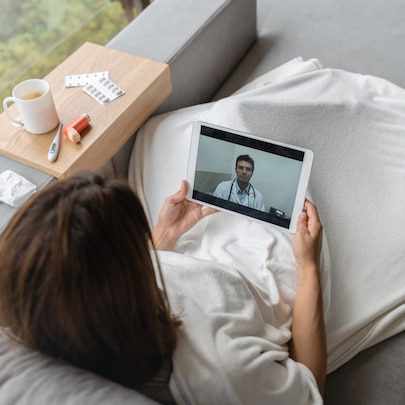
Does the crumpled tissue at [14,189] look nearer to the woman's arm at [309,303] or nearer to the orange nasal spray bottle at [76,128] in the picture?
the orange nasal spray bottle at [76,128]

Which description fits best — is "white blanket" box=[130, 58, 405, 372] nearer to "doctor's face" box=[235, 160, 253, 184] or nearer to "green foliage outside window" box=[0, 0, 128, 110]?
"doctor's face" box=[235, 160, 253, 184]

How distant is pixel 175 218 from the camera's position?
1.11 meters

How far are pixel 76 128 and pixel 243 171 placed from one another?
1.27 feet

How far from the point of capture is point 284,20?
177cm

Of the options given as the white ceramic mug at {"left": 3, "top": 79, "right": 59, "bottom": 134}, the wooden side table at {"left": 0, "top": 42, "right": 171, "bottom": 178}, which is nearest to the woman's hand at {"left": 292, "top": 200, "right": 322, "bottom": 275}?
the wooden side table at {"left": 0, "top": 42, "right": 171, "bottom": 178}

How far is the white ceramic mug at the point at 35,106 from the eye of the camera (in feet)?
3.54

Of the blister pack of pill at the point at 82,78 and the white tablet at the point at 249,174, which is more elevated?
the blister pack of pill at the point at 82,78

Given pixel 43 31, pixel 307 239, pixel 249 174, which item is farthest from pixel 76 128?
pixel 43 31

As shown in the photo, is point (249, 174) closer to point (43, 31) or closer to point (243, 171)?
point (243, 171)

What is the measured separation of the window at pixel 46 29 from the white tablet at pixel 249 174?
1099 mm

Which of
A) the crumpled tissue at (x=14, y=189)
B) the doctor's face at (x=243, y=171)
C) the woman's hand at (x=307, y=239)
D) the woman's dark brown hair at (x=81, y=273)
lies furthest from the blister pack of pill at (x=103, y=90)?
the woman's dark brown hair at (x=81, y=273)

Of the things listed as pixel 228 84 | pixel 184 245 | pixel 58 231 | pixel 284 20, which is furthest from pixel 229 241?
pixel 284 20

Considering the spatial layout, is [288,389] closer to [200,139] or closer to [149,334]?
[149,334]

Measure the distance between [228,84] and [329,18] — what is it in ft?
1.49
